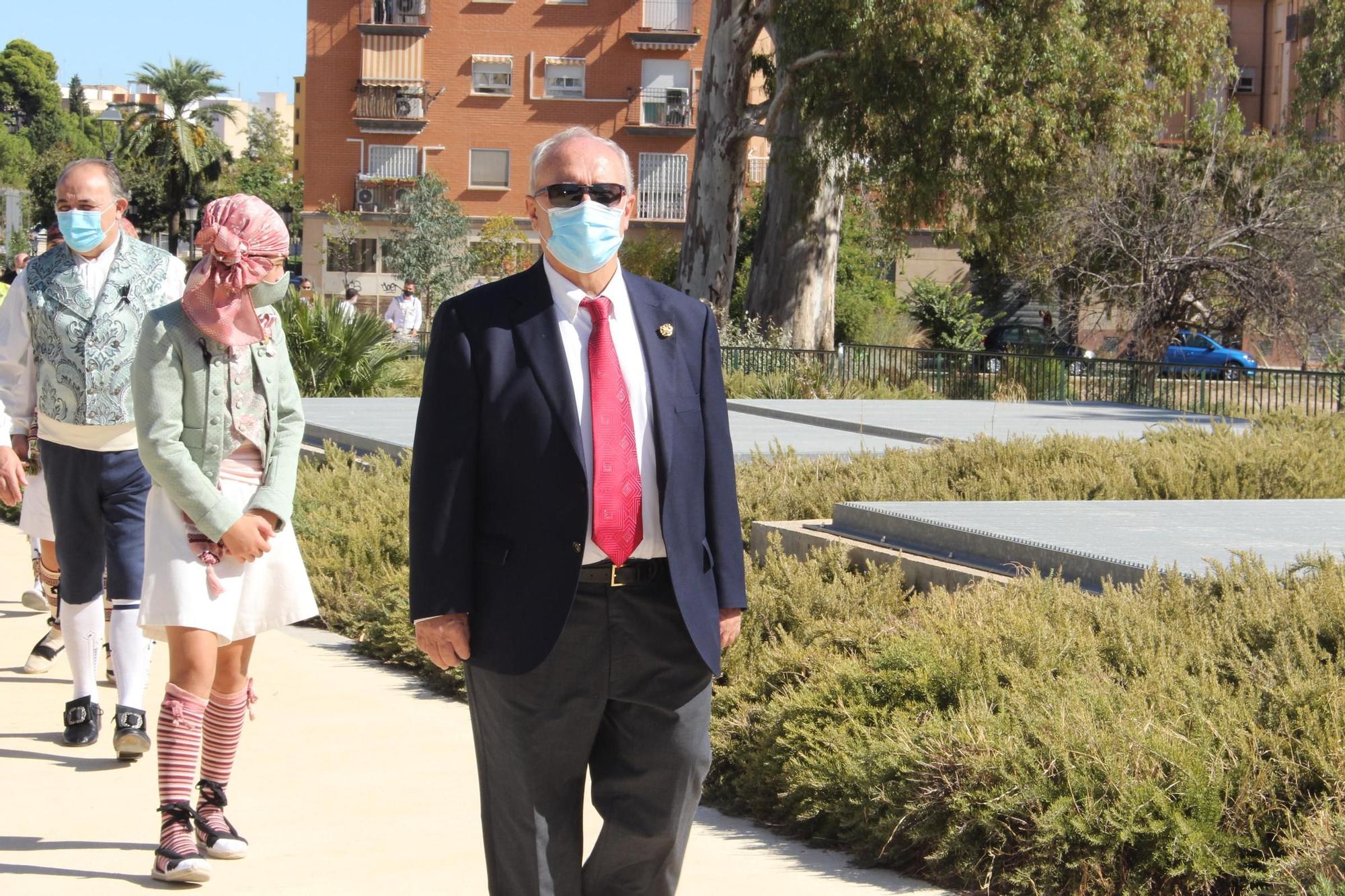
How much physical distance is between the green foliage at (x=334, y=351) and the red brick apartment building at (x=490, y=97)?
35146 millimetres

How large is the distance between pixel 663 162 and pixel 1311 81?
26513 millimetres

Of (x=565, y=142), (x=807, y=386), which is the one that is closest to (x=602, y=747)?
(x=565, y=142)

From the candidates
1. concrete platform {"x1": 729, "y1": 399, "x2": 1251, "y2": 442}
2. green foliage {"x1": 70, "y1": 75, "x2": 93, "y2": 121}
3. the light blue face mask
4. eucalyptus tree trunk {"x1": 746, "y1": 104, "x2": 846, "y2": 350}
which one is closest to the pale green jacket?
the light blue face mask

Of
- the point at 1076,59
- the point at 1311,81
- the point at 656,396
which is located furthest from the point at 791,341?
the point at 656,396

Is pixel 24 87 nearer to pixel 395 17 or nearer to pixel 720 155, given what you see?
pixel 395 17

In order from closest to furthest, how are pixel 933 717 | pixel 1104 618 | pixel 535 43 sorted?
pixel 933 717 < pixel 1104 618 < pixel 535 43

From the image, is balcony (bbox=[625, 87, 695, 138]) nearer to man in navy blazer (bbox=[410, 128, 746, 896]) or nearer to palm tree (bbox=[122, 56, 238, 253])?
palm tree (bbox=[122, 56, 238, 253])

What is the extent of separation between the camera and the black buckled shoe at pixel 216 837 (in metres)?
4.67

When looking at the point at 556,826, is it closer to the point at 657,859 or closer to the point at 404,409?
the point at 657,859

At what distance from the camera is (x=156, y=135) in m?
75.3

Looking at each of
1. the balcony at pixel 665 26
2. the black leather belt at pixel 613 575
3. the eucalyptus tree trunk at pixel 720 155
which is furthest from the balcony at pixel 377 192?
the black leather belt at pixel 613 575

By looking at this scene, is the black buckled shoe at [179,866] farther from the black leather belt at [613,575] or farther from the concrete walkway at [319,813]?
the black leather belt at [613,575]

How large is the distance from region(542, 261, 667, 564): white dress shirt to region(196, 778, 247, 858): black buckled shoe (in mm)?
1937

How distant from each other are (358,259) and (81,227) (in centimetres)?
5088
